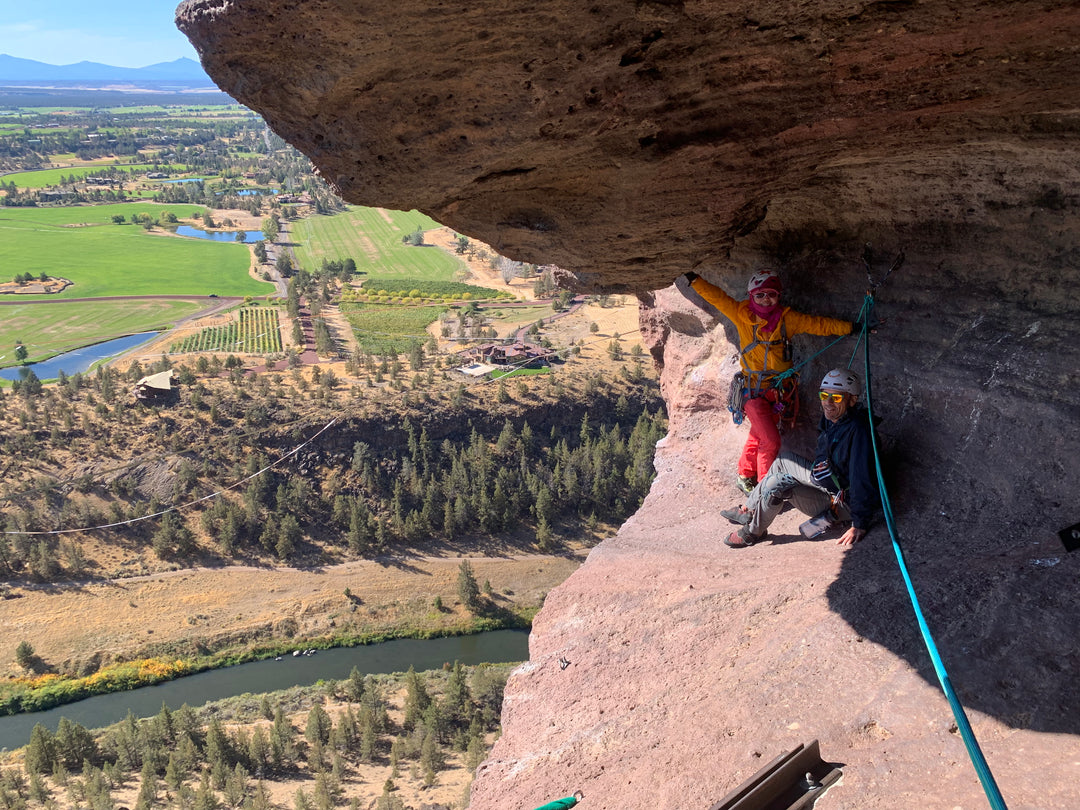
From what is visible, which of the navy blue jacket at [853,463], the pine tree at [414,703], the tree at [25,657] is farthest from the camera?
the tree at [25,657]

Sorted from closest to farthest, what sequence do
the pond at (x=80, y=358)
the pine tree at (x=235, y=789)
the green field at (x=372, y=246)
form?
the pine tree at (x=235, y=789), the pond at (x=80, y=358), the green field at (x=372, y=246)

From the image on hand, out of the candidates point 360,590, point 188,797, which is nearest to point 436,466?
point 360,590

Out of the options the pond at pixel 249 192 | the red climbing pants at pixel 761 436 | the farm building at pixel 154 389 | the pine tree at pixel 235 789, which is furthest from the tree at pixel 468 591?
the pond at pixel 249 192

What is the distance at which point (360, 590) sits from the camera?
2884 centimetres

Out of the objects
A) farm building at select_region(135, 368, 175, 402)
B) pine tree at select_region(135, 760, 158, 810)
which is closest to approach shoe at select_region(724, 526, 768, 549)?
pine tree at select_region(135, 760, 158, 810)

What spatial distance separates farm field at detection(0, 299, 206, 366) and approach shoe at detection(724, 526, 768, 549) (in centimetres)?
5084

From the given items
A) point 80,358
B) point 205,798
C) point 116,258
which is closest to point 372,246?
point 116,258

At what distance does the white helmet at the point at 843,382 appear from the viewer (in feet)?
17.8

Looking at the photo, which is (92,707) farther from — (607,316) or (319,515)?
(607,316)

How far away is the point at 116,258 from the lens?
70.1 metres

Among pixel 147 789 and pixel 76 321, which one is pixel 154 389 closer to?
pixel 76 321

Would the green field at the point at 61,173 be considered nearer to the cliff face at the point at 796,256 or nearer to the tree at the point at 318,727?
the tree at the point at 318,727

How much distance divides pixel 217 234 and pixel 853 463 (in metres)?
87.2

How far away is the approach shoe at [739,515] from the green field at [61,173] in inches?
4897
